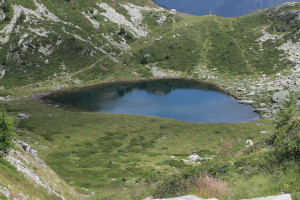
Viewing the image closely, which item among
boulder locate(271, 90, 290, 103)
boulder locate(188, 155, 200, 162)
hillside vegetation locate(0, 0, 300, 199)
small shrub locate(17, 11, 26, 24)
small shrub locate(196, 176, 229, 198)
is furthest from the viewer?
small shrub locate(17, 11, 26, 24)

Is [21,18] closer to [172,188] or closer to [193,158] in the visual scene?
[193,158]

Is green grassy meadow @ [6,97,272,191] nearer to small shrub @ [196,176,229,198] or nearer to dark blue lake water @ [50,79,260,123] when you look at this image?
A: dark blue lake water @ [50,79,260,123]

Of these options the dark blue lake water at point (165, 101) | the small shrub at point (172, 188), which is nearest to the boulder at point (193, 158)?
the small shrub at point (172, 188)

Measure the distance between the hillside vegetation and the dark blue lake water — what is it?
262 inches

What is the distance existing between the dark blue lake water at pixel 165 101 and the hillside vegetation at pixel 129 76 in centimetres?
666

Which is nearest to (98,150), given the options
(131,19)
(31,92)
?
(31,92)

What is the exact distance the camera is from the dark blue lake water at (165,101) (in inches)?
2928

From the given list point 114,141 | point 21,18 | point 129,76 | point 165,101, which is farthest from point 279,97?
point 21,18

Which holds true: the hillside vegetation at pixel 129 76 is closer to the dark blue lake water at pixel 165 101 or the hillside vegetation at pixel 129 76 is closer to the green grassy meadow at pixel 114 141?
the green grassy meadow at pixel 114 141

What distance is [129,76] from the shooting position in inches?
4781

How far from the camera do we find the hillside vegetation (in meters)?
26.8

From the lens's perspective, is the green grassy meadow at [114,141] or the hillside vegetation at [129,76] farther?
the green grassy meadow at [114,141]

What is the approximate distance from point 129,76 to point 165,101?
37446 millimetres

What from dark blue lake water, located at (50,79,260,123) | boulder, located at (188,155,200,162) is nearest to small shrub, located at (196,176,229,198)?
boulder, located at (188,155,200,162)
